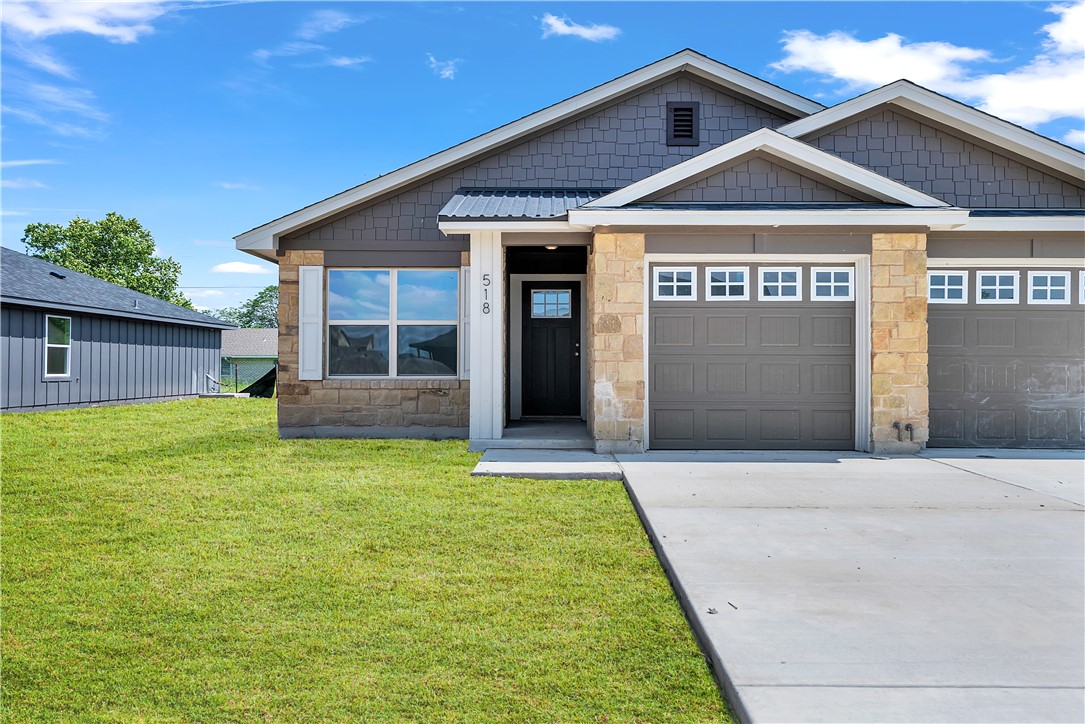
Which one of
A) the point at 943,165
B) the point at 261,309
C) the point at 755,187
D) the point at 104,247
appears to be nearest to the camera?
the point at 755,187

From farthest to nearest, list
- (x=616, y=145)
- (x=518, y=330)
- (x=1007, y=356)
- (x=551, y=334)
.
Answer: (x=551, y=334) → (x=518, y=330) → (x=616, y=145) → (x=1007, y=356)

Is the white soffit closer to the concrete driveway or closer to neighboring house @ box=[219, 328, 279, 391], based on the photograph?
the concrete driveway

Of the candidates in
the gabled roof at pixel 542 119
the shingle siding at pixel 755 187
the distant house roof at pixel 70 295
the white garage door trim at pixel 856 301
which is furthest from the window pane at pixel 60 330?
the shingle siding at pixel 755 187

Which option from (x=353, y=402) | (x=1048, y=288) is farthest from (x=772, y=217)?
(x=353, y=402)

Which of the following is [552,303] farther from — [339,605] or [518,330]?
[339,605]

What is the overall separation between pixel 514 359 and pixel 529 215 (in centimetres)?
348

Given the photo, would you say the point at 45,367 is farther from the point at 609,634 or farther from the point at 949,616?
the point at 949,616

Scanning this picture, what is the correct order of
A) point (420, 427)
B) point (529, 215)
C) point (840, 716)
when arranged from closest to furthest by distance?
point (840, 716) < point (529, 215) < point (420, 427)

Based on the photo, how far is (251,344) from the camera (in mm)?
38750

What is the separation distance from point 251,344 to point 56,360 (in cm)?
2323

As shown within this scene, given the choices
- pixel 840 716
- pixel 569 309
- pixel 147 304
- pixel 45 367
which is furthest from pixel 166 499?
pixel 147 304

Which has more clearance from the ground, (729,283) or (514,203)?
(514,203)

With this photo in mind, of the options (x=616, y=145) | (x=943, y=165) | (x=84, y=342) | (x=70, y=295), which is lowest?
(x=84, y=342)

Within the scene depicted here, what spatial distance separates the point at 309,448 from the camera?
29.9 feet
